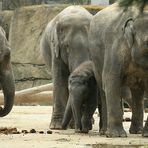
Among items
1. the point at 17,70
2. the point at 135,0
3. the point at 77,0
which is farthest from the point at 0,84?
the point at 77,0

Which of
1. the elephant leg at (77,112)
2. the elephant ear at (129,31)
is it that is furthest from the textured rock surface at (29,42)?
the elephant ear at (129,31)

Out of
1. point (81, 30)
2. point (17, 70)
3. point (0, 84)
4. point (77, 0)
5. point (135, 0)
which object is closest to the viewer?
point (135, 0)

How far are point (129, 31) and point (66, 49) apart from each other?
246 centimetres

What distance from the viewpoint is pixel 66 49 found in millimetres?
12008

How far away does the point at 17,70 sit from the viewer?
22.2 meters

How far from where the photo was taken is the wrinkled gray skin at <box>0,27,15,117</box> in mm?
10133

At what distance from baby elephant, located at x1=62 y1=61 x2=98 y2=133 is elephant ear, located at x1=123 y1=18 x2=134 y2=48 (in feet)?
3.74

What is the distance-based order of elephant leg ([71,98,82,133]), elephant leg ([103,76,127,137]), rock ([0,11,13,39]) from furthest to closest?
rock ([0,11,13,39])
elephant leg ([71,98,82,133])
elephant leg ([103,76,127,137])

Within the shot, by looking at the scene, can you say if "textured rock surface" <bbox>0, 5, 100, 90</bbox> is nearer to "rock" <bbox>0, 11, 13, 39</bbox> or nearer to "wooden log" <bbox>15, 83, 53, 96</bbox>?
"rock" <bbox>0, 11, 13, 39</bbox>

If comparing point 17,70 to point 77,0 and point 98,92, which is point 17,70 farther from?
point 98,92

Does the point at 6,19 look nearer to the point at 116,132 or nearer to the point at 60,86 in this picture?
the point at 60,86

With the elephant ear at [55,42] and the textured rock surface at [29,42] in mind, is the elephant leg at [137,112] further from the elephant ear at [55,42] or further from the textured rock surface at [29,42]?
the textured rock surface at [29,42]

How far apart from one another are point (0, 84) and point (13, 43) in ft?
40.4

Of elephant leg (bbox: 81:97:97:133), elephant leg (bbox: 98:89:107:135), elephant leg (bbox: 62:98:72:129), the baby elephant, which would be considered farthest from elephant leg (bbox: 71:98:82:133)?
elephant leg (bbox: 62:98:72:129)
